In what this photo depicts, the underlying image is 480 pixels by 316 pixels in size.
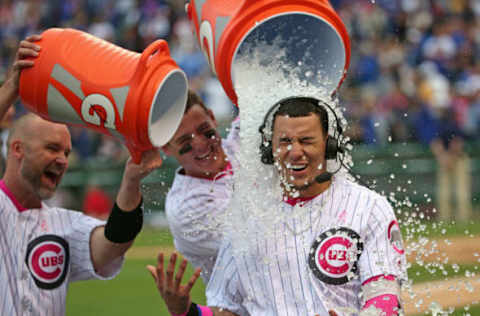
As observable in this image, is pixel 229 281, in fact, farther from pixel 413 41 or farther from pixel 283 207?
pixel 413 41

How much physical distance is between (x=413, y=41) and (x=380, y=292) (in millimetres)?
9392

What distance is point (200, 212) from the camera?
340 cm

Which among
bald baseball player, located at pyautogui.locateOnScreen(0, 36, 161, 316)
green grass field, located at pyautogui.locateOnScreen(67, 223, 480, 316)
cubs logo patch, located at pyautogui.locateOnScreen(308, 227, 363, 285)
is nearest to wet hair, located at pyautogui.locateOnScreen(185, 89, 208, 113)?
bald baseball player, located at pyautogui.locateOnScreen(0, 36, 161, 316)

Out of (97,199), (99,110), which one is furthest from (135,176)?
(97,199)

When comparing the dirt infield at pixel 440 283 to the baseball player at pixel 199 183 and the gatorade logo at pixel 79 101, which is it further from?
the gatorade logo at pixel 79 101

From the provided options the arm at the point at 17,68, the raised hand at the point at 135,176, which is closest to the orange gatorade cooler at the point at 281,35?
the raised hand at the point at 135,176

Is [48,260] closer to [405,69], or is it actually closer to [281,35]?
[281,35]

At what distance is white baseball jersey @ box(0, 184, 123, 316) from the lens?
301 cm

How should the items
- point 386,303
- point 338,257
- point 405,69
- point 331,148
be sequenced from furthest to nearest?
point 405,69
point 331,148
point 338,257
point 386,303

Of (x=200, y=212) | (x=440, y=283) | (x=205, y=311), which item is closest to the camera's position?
(x=205, y=311)

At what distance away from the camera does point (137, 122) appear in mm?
2611

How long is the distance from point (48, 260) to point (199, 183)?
765 millimetres

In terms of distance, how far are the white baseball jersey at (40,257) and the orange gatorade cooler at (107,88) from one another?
1.81 ft

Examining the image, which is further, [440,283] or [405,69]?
[405,69]
